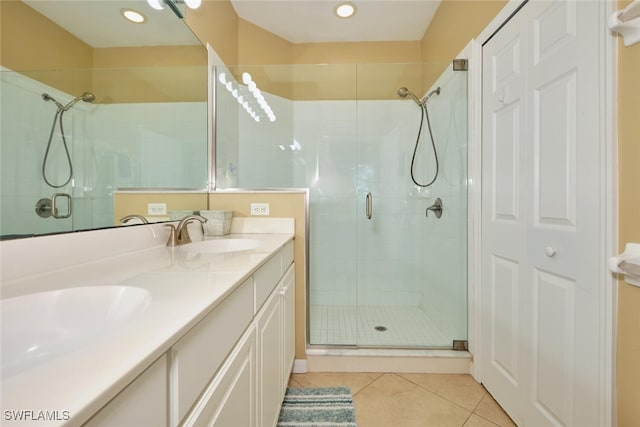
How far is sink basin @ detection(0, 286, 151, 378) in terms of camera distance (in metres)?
0.48

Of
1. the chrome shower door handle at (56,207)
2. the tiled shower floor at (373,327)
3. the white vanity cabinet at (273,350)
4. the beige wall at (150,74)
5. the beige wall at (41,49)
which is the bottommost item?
the tiled shower floor at (373,327)

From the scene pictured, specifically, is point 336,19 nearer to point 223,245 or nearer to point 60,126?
point 223,245

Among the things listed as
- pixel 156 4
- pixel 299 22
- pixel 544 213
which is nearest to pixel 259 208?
pixel 156 4

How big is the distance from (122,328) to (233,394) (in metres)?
0.38

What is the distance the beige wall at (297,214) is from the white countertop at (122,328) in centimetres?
79

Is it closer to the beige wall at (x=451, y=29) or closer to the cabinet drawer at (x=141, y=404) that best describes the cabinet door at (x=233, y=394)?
the cabinet drawer at (x=141, y=404)

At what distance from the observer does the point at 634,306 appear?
786 millimetres

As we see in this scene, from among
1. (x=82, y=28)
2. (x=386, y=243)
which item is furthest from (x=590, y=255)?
(x=82, y=28)

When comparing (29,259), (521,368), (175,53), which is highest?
(175,53)

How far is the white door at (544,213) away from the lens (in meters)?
0.90

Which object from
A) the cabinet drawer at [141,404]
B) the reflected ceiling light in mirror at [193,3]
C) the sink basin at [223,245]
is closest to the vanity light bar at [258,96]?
the reflected ceiling light in mirror at [193,3]

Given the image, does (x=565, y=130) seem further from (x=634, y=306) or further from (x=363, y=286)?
(x=363, y=286)

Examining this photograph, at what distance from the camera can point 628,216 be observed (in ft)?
2.64

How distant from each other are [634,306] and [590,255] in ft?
0.58
